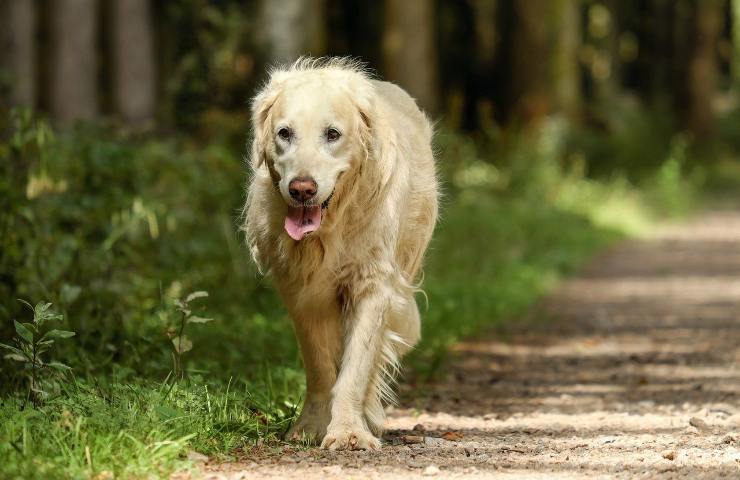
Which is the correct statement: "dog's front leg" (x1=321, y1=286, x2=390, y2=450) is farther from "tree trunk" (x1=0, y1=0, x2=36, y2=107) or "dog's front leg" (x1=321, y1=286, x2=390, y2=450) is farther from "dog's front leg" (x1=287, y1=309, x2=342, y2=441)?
"tree trunk" (x1=0, y1=0, x2=36, y2=107)

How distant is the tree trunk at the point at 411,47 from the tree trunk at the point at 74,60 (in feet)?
14.7

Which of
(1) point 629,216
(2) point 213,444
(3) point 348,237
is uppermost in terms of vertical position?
(3) point 348,237

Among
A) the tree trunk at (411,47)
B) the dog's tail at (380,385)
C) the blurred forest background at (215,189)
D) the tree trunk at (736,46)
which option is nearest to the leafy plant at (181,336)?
the blurred forest background at (215,189)

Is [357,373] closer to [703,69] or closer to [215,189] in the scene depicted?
[215,189]

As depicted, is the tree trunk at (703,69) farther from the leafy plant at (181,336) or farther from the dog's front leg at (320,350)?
the leafy plant at (181,336)

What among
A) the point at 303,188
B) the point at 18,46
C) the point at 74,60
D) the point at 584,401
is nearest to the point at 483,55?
the point at 74,60

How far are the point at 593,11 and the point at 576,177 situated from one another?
1999 cm

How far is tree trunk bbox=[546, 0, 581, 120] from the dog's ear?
15.1 m

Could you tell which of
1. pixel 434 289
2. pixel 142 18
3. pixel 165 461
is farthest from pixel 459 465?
pixel 142 18

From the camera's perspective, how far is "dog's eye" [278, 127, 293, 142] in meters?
5.19

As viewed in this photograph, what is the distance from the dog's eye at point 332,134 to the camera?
521 centimetres

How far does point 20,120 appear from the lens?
257 inches

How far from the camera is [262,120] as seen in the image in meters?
5.46

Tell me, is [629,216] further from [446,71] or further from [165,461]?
[165,461]
